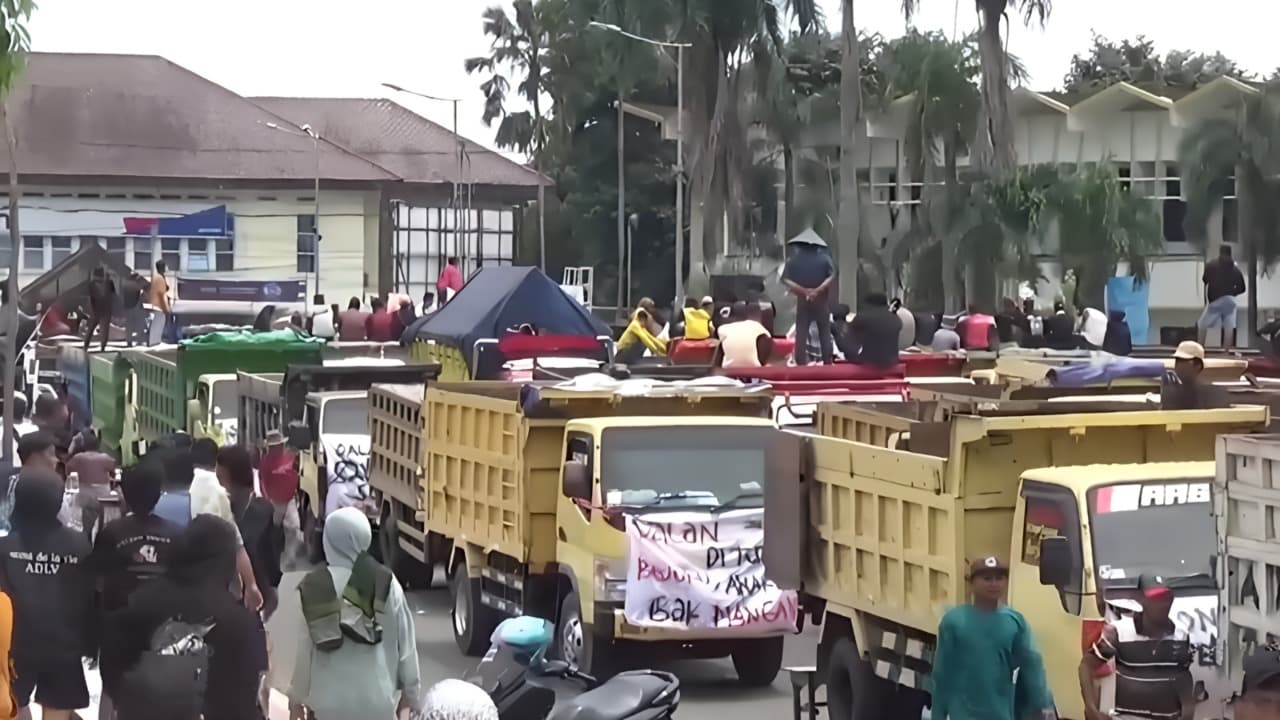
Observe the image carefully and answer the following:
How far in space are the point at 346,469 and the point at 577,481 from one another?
797cm

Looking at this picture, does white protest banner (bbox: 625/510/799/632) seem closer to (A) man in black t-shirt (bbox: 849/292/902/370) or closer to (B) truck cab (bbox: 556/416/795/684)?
(B) truck cab (bbox: 556/416/795/684)

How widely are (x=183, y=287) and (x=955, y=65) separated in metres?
24.2

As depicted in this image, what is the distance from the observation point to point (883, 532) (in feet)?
38.4

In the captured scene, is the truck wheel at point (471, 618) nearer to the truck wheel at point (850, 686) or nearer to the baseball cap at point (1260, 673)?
the truck wheel at point (850, 686)

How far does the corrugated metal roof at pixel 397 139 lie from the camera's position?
97.3 m

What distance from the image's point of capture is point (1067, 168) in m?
51.8

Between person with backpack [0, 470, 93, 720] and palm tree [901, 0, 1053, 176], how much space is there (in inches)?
1578

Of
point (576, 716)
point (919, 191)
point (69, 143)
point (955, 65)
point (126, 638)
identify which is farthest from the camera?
point (69, 143)

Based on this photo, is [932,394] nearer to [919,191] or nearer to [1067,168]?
[1067,168]

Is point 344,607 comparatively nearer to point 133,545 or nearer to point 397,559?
point 133,545

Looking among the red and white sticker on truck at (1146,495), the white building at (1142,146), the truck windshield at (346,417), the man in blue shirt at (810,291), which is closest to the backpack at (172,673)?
the red and white sticker on truck at (1146,495)

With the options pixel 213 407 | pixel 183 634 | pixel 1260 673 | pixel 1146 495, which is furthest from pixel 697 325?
pixel 1260 673

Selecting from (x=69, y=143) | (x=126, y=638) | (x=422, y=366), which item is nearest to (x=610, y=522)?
(x=126, y=638)

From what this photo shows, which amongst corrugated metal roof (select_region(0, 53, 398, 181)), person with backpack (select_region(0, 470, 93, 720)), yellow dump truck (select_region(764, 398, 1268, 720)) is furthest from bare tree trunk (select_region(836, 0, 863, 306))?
corrugated metal roof (select_region(0, 53, 398, 181))
